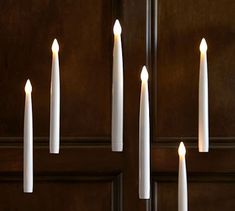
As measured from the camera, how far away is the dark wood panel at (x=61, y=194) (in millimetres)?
808

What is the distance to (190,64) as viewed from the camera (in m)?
0.81

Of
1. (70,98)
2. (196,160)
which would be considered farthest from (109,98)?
(196,160)

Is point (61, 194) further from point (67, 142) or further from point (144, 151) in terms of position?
point (144, 151)

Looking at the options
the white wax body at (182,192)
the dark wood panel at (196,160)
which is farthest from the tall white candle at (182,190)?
the dark wood panel at (196,160)

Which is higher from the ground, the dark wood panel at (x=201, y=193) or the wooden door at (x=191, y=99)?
the wooden door at (x=191, y=99)

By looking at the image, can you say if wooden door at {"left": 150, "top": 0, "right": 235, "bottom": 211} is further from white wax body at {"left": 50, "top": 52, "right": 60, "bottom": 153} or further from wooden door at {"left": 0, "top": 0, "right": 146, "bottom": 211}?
white wax body at {"left": 50, "top": 52, "right": 60, "bottom": 153}

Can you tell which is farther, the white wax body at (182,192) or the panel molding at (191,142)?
the panel molding at (191,142)

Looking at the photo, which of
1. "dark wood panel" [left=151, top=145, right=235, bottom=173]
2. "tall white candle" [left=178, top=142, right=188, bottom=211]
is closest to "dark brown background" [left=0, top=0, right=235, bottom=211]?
"dark wood panel" [left=151, top=145, right=235, bottom=173]

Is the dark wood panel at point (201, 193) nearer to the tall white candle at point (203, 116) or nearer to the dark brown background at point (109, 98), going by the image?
the dark brown background at point (109, 98)

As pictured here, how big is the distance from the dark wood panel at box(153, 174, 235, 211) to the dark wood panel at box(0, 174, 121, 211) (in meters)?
0.07

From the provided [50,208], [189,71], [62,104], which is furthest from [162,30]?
[50,208]

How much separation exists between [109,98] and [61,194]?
172mm

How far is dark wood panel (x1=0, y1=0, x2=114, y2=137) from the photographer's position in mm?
816

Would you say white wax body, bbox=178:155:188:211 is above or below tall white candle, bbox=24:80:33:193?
below
